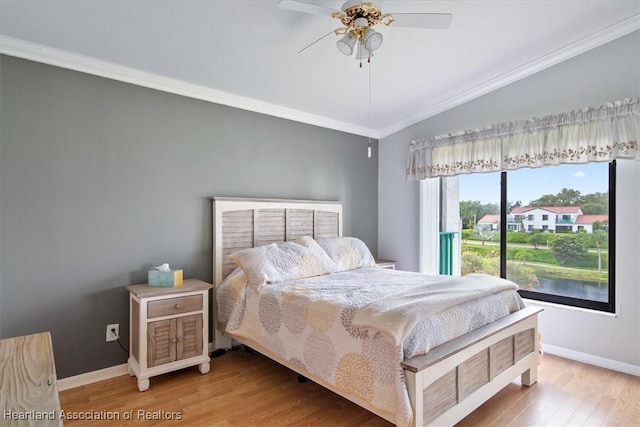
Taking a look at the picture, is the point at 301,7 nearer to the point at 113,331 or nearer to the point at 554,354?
the point at 113,331

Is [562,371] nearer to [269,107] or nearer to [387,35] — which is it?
[387,35]

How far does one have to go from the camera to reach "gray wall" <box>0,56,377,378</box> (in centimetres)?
234

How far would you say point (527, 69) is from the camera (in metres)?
3.29

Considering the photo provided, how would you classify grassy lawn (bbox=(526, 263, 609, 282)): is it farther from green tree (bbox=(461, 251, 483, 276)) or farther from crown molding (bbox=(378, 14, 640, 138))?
crown molding (bbox=(378, 14, 640, 138))

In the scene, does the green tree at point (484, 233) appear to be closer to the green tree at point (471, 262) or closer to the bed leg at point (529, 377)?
the green tree at point (471, 262)

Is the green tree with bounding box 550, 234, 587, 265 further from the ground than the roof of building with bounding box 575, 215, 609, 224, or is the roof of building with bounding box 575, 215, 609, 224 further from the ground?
the roof of building with bounding box 575, 215, 609, 224

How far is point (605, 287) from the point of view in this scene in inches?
119

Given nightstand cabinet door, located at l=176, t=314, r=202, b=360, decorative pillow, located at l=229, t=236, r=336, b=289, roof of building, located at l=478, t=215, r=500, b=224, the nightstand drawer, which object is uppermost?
roof of building, located at l=478, t=215, r=500, b=224

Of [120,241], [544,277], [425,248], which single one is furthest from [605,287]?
[120,241]

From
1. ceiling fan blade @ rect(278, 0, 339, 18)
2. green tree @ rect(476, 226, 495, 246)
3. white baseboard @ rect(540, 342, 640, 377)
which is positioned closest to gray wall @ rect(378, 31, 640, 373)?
white baseboard @ rect(540, 342, 640, 377)

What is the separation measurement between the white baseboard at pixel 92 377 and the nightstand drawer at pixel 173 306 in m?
0.63

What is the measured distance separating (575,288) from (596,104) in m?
1.62

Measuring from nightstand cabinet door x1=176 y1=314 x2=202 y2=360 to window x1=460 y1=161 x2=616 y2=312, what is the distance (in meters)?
3.05

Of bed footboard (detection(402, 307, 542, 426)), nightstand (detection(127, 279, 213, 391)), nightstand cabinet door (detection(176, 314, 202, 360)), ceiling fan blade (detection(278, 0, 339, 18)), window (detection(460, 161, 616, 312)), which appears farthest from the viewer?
window (detection(460, 161, 616, 312))
